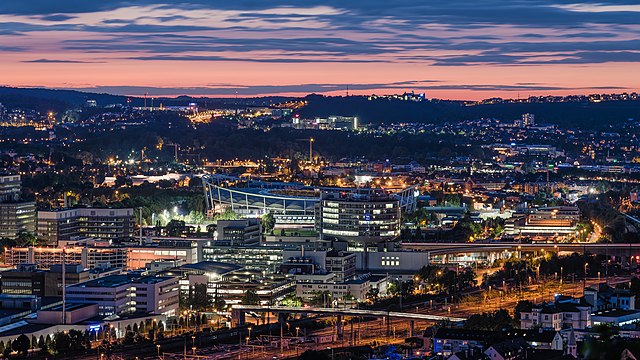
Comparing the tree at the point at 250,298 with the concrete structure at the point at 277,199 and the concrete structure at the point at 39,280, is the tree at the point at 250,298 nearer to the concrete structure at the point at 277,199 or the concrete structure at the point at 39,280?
the concrete structure at the point at 39,280

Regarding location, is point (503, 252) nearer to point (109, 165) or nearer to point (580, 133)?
point (109, 165)

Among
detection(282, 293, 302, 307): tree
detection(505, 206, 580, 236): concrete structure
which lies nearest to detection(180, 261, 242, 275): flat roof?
detection(282, 293, 302, 307): tree

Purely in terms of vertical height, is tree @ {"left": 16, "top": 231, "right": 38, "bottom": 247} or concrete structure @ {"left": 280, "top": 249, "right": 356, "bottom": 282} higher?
concrete structure @ {"left": 280, "top": 249, "right": 356, "bottom": 282}

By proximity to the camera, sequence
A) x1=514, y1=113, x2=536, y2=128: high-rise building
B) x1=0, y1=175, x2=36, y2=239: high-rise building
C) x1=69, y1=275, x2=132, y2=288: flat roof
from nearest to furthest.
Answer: x1=69, y1=275, x2=132, y2=288: flat roof
x1=0, y1=175, x2=36, y2=239: high-rise building
x1=514, y1=113, x2=536, y2=128: high-rise building

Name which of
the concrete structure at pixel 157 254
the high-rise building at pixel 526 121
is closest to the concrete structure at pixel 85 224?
the concrete structure at pixel 157 254

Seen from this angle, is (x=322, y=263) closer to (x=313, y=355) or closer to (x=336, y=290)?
(x=336, y=290)

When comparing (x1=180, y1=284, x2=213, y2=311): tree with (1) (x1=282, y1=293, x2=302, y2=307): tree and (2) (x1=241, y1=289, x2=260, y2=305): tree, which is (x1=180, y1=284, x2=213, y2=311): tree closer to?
(2) (x1=241, y1=289, x2=260, y2=305): tree
